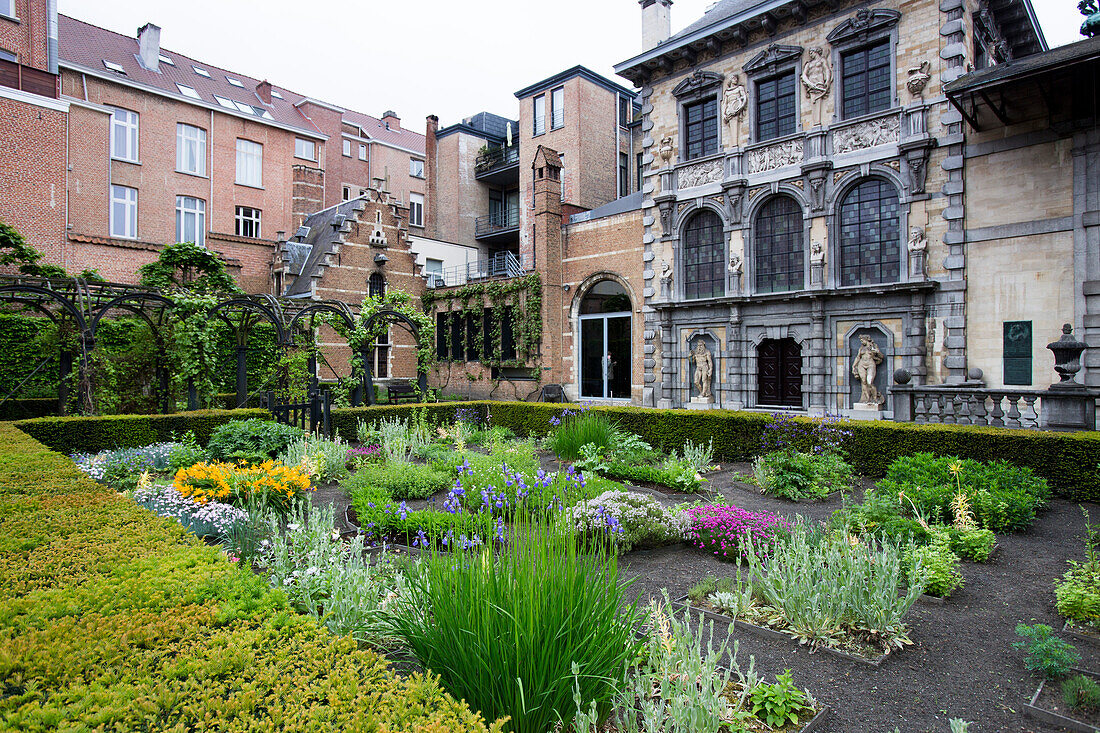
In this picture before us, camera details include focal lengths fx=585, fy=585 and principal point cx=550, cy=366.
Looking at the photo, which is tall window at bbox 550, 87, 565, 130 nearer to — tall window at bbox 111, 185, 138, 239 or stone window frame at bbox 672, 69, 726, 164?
stone window frame at bbox 672, 69, 726, 164

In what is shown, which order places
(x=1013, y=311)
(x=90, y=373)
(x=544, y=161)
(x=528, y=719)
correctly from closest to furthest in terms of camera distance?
(x=528, y=719), (x=90, y=373), (x=1013, y=311), (x=544, y=161)

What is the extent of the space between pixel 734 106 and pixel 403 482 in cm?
1551

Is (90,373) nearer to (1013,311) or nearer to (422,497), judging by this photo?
(422,497)

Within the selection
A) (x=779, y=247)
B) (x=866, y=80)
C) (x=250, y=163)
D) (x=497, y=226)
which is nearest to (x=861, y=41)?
(x=866, y=80)

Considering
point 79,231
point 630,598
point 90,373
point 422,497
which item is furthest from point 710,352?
point 79,231

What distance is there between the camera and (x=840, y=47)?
15.8 m

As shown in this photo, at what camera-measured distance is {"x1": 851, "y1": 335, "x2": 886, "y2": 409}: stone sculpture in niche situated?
1481 cm

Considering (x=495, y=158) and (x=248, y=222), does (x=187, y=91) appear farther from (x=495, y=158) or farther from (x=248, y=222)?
(x=495, y=158)

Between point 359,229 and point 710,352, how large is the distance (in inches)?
623

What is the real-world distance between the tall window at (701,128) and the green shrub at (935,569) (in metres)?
16.0

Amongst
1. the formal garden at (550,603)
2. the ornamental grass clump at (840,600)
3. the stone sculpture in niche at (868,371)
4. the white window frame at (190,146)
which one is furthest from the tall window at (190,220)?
the ornamental grass clump at (840,600)

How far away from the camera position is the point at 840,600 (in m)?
4.00

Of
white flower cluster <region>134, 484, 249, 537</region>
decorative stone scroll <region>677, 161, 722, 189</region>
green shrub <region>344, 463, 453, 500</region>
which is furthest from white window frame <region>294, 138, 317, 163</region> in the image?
white flower cluster <region>134, 484, 249, 537</region>

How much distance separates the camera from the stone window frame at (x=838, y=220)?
47.5 feet
